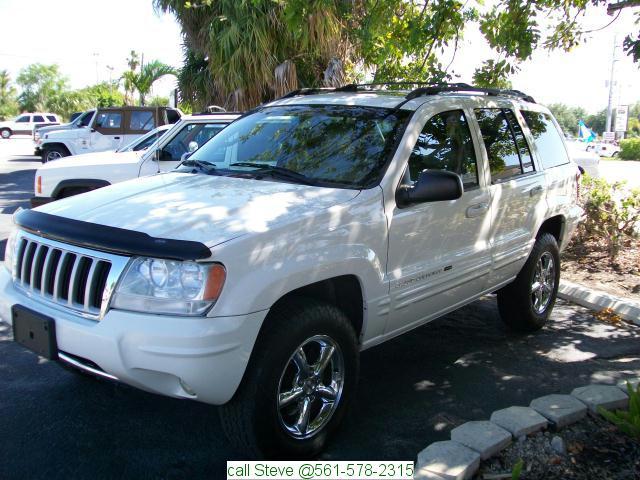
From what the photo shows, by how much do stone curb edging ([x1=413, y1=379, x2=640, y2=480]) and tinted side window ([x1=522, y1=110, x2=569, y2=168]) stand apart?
221cm

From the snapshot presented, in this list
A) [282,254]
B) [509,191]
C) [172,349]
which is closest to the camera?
[172,349]

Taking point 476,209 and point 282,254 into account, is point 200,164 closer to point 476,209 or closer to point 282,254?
point 282,254

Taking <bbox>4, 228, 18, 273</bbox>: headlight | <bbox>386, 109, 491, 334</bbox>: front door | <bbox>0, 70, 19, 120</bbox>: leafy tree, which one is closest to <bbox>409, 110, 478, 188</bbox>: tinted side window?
<bbox>386, 109, 491, 334</bbox>: front door

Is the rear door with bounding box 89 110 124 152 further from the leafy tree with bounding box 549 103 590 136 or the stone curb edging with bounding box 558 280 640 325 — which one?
the leafy tree with bounding box 549 103 590 136

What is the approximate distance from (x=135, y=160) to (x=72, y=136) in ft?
38.7

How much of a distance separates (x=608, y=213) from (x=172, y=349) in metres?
6.73

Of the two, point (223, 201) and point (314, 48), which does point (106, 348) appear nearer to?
point (223, 201)

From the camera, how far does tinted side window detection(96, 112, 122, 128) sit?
17.6 meters

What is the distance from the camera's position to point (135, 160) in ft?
25.6

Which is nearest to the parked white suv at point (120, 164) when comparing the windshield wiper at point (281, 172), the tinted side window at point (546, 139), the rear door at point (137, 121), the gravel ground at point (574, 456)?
the windshield wiper at point (281, 172)

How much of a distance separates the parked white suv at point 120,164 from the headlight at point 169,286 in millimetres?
4667

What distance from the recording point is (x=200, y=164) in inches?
174

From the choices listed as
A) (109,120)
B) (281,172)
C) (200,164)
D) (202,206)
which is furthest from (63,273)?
(109,120)

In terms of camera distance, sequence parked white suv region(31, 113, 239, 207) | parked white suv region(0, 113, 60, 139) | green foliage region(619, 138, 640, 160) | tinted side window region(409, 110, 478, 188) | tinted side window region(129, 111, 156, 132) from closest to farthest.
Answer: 1. tinted side window region(409, 110, 478, 188)
2. parked white suv region(31, 113, 239, 207)
3. tinted side window region(129, 111, 156, 132)
4. green foliage region(619, 138, 640, 160)
5. parked white suv region(0, 113, 60, 139)
